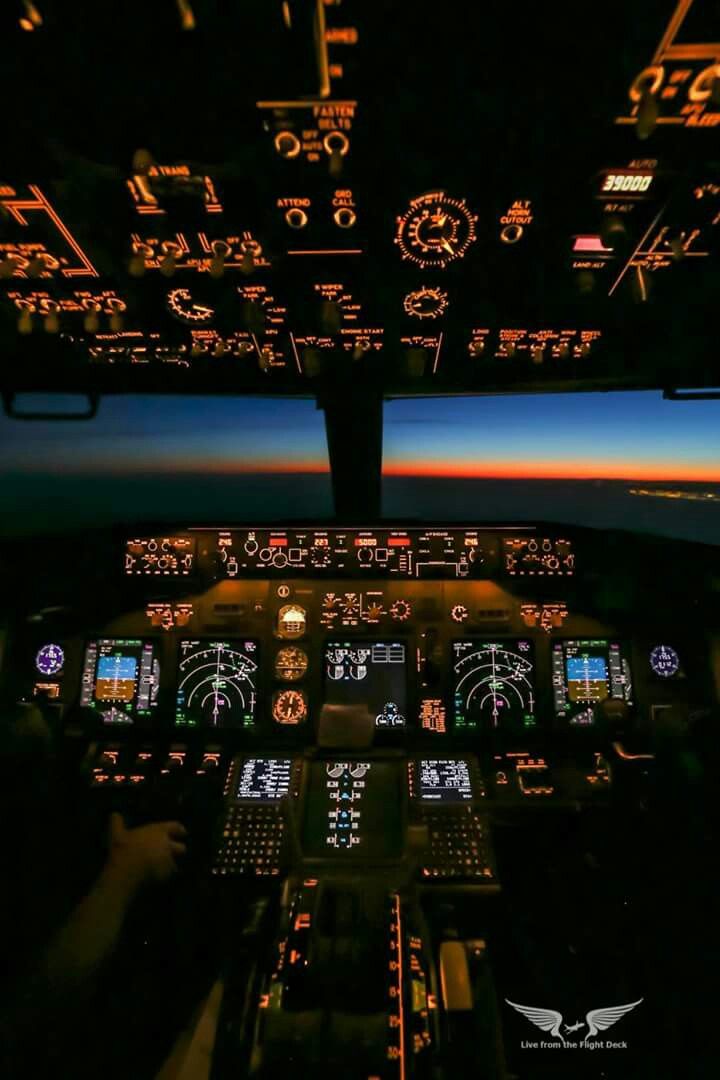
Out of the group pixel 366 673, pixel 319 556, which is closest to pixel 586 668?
pixel 366 673

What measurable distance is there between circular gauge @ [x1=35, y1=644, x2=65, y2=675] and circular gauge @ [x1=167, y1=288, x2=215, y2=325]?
169 cm

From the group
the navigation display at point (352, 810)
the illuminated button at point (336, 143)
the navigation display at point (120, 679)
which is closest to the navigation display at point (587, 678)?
the navigation display at point (352, 810)

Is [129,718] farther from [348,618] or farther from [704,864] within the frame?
[704,864]

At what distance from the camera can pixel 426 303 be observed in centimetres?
214

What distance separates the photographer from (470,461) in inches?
197

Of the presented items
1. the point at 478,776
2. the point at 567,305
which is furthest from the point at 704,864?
the point at 567,305

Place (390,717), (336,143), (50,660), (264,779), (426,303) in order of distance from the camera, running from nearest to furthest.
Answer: (336,143)
(426,303)
(264,779)
(390,717)
(50,660)

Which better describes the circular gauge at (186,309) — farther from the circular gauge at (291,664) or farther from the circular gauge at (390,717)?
the circular gauge at (390,717)

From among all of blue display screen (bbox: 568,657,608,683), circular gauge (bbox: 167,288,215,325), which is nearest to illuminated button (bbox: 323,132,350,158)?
circular gauge (bbox: 167,288,215,325)

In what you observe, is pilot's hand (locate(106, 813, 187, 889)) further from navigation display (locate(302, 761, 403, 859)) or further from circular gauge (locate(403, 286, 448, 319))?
circular gauge (locate(403, 286, 448, 319))

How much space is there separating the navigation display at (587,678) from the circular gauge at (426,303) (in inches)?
64.3

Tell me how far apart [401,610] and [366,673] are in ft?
1.05

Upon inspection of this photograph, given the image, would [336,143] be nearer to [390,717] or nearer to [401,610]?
[401,610]

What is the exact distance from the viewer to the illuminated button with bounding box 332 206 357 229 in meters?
1.67
